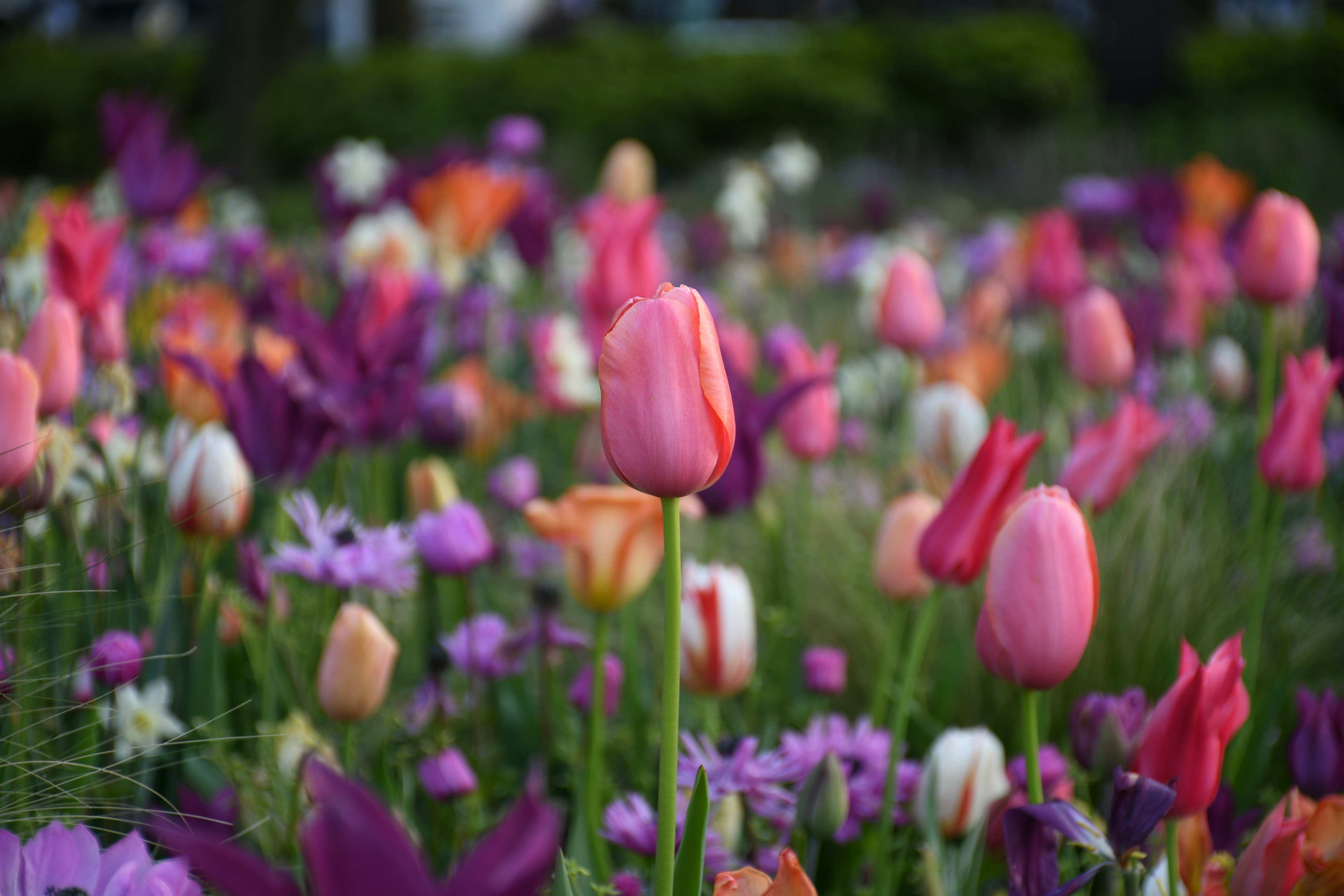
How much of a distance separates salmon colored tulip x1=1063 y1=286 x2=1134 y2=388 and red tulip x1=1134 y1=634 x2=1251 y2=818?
3.86 feet

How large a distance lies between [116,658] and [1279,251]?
1.56 m

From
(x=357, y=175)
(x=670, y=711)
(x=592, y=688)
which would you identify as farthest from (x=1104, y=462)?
(x=357, y=175)

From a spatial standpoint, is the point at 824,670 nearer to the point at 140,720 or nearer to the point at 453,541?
the point at 453,541

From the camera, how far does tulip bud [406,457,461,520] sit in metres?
1.59

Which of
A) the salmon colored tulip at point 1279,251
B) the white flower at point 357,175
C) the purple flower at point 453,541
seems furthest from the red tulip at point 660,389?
the white flower at point 357,175

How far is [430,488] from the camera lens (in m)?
1.61

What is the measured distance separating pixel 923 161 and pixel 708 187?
2224 millimetres

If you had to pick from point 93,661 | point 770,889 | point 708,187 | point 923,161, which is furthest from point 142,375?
point 923,161

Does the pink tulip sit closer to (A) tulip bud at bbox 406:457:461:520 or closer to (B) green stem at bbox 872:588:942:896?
(A) tulip bud at bbox 406:457:461:520

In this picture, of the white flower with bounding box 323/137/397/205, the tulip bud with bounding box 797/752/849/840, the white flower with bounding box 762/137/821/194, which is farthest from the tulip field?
the white flower with bounding box 762/137/821/194

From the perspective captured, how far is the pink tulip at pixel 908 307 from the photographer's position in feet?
6.70

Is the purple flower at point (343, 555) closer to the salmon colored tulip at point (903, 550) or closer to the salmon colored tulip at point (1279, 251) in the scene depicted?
the salmon colored tulip at point (903, 550)

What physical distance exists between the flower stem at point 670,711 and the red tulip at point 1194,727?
380mm

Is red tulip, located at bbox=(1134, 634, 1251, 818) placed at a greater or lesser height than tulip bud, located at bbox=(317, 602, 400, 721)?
greater
